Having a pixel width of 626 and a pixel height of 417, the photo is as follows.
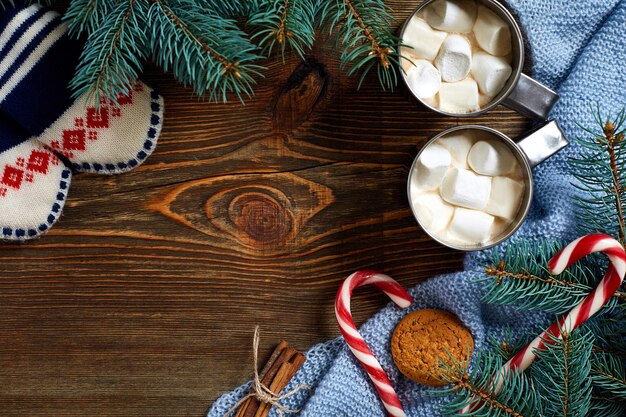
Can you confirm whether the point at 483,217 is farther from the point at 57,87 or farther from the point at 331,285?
the point at 57,87

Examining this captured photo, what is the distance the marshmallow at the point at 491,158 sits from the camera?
1.05m

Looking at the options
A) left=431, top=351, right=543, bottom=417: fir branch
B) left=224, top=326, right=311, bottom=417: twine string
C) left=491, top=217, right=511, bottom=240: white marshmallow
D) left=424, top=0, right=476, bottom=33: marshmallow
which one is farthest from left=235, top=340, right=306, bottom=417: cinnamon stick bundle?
left=424, top=0, right=476, bottom=33: marshmallow

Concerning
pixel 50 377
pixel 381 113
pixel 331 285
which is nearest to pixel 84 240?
pixel 50 377

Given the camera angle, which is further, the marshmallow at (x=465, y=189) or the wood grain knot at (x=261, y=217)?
the wood grain knot at (x=261, y=217)

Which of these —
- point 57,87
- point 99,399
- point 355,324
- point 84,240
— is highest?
point 57,87

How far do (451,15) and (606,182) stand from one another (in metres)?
0.34

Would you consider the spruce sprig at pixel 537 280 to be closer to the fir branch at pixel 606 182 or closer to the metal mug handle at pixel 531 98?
the fir branch at pixel 606 182

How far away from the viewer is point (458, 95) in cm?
104

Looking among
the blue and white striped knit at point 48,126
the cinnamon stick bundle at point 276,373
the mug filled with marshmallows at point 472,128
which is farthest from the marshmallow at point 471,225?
the blue and white striped knit at point 48,126

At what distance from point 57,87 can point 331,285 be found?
597 mm

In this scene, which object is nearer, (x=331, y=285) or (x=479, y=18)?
(x=479, y=18)

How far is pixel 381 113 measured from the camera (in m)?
1.17

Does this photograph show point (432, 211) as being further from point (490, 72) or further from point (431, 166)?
point (490, 72)

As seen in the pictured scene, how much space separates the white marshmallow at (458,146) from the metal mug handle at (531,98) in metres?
0.09
